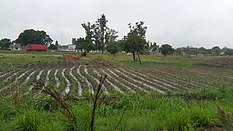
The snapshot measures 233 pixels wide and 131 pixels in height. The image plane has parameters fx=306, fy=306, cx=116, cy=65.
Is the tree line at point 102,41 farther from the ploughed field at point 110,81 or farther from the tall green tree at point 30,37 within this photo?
the ploughed field at point 110,81

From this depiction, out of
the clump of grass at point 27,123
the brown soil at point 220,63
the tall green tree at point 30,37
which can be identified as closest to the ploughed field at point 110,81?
the clump of grass at point 27,123

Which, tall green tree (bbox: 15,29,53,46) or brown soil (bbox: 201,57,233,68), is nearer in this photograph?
brown soil (bbox: 201,57,233,68)

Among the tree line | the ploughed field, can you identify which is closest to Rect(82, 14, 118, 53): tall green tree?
the tree line

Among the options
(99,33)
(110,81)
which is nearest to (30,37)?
(99,33)

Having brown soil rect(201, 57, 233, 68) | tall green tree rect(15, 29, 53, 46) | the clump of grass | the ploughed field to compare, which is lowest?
brown soil rect(201, 57, 233, 68)

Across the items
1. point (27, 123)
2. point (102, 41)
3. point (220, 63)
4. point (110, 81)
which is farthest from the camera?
point (102, 41)

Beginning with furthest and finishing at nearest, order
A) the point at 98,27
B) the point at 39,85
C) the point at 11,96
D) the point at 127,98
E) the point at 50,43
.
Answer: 1. the point at 50,43
2. the point at 98,27
3. the point at 127,98
4. the point at 11,96
5. the point at 39,85

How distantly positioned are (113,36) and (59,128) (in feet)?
299

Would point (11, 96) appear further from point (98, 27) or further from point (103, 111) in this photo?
point (98, 27)

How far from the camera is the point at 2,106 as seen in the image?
7.06m

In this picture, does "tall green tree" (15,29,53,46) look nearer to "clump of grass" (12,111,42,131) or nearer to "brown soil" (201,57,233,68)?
"brown soil" (201,57,233,68)

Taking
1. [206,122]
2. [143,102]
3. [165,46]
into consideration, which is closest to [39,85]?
[206,122]

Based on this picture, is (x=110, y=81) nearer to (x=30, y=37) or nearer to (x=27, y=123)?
(x=27, y=123)

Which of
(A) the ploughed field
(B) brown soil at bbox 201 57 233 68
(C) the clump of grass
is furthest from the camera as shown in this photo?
(B) brown soil at bbox 201 57 233 68
